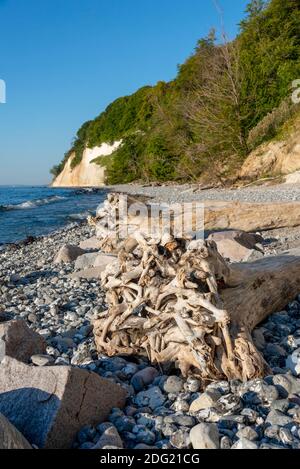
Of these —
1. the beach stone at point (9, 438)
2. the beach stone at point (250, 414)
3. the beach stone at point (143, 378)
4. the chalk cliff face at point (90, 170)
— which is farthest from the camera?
the chalk cliff face at point (90, 170)

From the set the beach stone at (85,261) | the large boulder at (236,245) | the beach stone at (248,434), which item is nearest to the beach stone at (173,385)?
the beach stone at (248,434)

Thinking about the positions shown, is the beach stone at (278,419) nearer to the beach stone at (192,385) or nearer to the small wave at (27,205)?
the beach stone at (192,385)

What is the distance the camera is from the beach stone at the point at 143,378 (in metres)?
2.61

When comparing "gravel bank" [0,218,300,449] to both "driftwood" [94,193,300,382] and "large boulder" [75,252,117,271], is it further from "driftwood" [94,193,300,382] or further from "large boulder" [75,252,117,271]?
"large boulder" [75,252,117,271]

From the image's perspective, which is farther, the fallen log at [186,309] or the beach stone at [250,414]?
the fallen log at [186,309]

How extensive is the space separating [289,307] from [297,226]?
164 inches

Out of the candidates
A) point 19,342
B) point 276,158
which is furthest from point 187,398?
point 276,158

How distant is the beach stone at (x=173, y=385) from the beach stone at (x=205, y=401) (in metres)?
0.22

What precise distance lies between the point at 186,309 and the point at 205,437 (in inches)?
36.4

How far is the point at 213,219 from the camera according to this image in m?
7.75

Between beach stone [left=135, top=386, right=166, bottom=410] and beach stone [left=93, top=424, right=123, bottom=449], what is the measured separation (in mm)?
422

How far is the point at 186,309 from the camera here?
107 inches

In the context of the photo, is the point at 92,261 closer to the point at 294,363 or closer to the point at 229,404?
the point at 294,363
